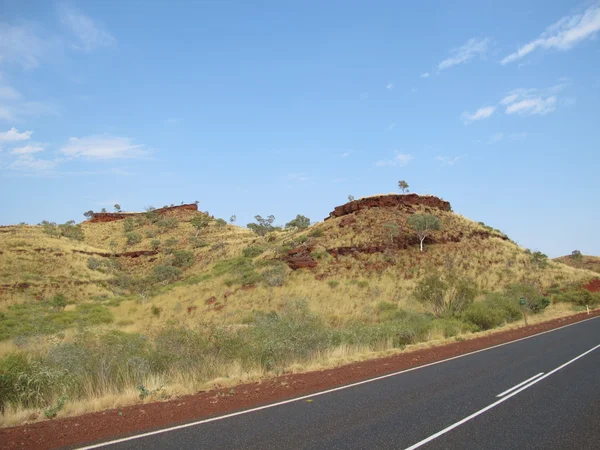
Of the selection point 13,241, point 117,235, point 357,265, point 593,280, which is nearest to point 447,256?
point 357,265

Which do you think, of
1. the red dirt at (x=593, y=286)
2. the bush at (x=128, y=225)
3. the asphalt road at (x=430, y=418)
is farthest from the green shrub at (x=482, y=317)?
the bush at (x=128, y=225)

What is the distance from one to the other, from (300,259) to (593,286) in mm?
29851

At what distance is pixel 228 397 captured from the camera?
873 centimetres

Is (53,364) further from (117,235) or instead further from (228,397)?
(117,235)

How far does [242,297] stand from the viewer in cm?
3534

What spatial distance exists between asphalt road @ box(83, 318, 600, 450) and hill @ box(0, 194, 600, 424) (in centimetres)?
318

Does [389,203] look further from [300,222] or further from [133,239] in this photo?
[133,239]

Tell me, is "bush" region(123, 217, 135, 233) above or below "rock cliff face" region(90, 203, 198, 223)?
below

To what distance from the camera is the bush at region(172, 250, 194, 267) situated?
5715 cm

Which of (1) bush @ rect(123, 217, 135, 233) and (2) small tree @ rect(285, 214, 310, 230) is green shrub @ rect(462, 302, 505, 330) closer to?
(2) small tree @ rect(285, 214, 310, 230)

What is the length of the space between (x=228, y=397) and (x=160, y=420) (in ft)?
5.87

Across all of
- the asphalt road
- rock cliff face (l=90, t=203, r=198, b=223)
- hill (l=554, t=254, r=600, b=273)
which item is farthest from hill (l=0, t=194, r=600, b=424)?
hill (l=554, t=254, r=600, b=273)

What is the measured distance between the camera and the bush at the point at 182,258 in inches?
2250

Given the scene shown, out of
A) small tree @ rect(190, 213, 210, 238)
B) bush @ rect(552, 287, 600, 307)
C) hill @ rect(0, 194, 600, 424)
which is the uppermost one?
small tree @ rect(190, 213, 210, 238)
